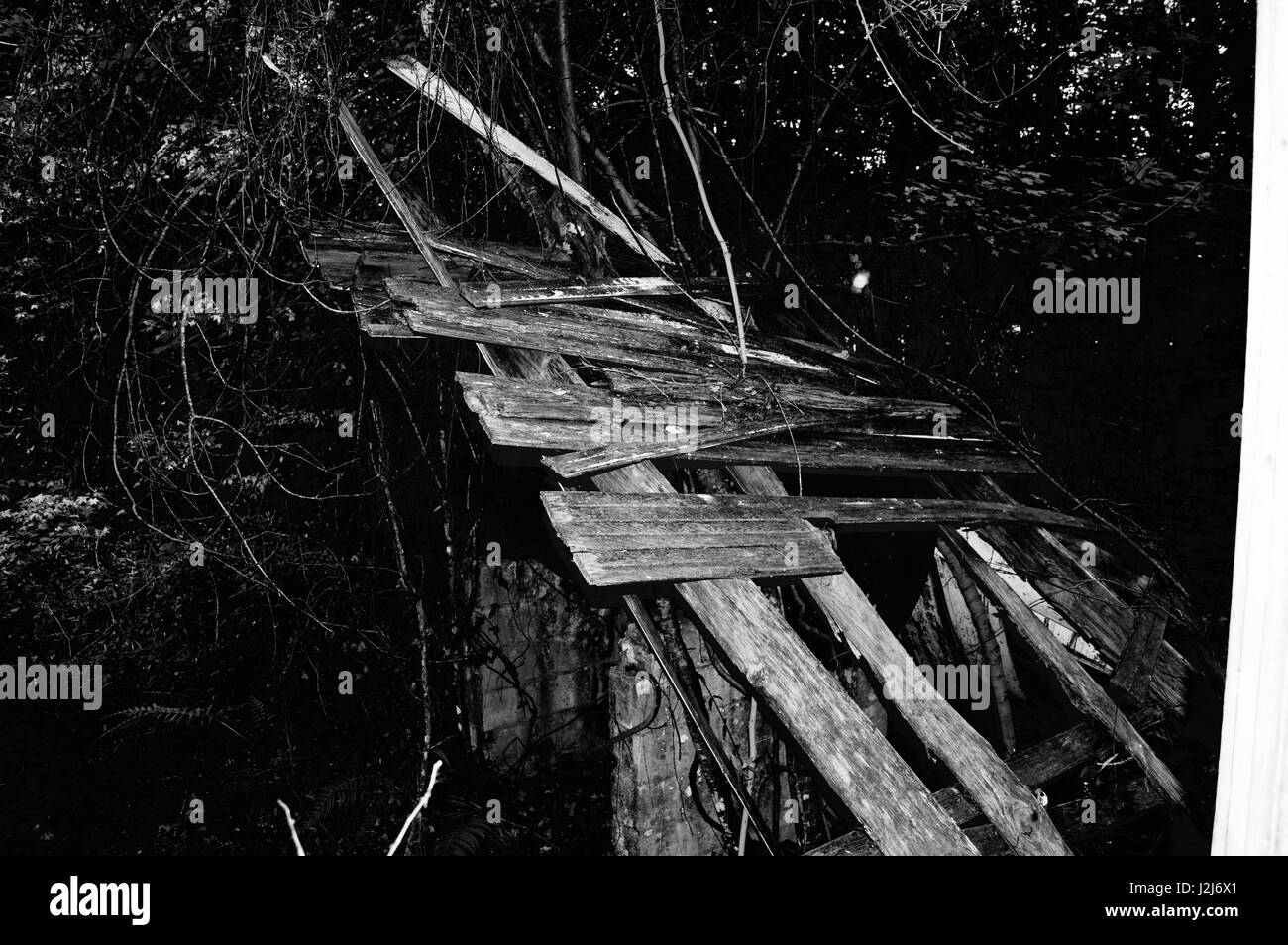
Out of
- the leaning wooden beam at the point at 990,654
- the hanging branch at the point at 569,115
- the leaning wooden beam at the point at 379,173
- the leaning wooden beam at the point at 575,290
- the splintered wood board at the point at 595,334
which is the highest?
the hanging branch at the point at 569,115

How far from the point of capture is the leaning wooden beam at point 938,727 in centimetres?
266

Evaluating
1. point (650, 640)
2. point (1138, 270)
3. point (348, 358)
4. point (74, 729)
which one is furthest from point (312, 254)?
point (1138, 270)

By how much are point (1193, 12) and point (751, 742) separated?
469 cm

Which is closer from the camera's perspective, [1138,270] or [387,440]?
[1138,270]

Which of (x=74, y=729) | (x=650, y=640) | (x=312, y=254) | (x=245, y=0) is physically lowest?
(x=74, y=729)

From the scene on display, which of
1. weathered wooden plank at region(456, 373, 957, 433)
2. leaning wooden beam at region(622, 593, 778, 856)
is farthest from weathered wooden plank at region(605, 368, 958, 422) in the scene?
leaning wooden beam at region(622, 593, 778, 856)

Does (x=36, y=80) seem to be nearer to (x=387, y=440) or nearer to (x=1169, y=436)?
(x=387, y=440)

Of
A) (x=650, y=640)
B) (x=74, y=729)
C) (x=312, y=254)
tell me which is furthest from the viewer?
(x=74, y=729)

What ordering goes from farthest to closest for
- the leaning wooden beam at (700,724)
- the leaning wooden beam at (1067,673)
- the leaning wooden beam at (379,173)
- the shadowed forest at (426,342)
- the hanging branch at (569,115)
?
the hanging branch at (569,115) < the shadowed forest at (426,342) < the leaning wooden beam at (379,173) < the leaning wooden beam at (1067,673) < the leaning wooden beam at (700,724)

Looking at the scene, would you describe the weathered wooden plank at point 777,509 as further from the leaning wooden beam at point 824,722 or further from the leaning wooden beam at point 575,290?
the leaning wooden beam at point 575,290

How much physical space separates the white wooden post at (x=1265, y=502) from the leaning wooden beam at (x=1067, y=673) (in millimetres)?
1774

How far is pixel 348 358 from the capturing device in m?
4.73

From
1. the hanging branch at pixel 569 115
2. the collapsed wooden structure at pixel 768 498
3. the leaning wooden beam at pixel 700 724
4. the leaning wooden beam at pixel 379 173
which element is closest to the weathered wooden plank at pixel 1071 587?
the collapsed wooden structure at pixel 768 498

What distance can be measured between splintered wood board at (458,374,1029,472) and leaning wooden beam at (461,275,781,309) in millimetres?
590
